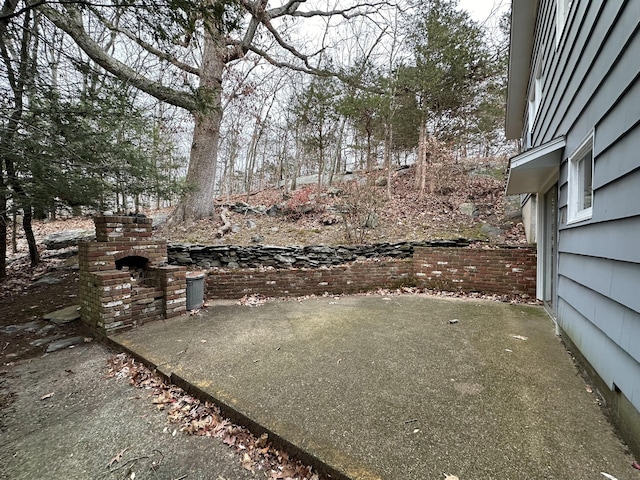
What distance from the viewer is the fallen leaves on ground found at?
155 cm

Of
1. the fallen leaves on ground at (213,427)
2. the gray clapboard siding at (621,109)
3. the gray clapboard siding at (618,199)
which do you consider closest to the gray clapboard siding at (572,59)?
the gray clapboard siding at (621,109)

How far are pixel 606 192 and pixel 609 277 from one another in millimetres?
609

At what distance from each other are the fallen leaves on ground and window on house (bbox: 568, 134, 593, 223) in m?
3.13

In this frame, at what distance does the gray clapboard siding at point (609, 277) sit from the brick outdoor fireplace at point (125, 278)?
4486mm

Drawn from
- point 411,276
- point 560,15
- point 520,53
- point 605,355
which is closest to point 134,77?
point 411,276

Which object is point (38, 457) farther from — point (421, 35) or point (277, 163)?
point (277, 163)

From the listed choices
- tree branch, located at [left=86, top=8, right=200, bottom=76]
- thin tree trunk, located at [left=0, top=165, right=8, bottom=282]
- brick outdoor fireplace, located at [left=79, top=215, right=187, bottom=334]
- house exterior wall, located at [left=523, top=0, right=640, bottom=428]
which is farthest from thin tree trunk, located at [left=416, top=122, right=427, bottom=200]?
thin tree trunk, located at [left=0, top=165, right=8, bottom=282]

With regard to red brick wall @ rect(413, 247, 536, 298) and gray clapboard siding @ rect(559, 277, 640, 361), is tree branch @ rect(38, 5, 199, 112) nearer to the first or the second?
red brick wall @ rect(413, 247, 536, 298)

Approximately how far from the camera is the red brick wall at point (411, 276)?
4895 millimetres

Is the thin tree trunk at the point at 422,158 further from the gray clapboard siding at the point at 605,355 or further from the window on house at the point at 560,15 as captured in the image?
the gray clapboard siding at the point at 605,355

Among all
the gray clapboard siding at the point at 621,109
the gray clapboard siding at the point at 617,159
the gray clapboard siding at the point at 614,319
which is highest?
the gray clapboard siding at the point at 621,109

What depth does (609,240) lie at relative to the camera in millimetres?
1914

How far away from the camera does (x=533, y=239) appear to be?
557 centimetres

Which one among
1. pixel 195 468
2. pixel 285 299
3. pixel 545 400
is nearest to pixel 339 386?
pixel 195 468
